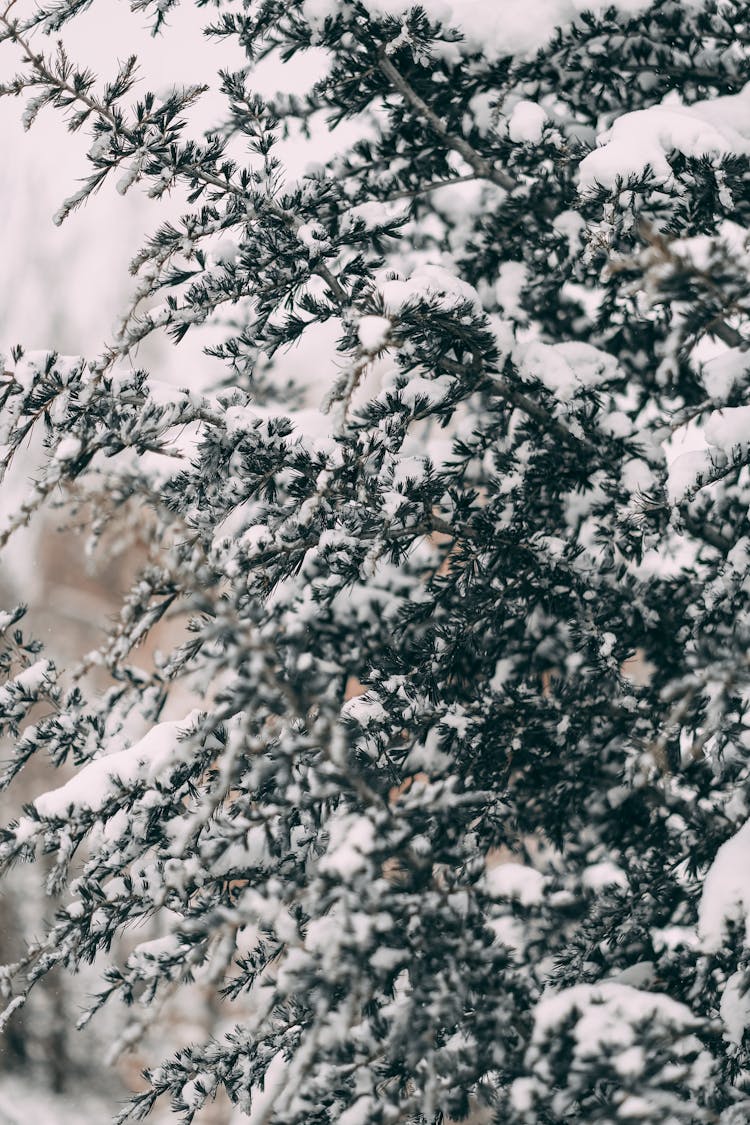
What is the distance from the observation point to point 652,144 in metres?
2.16

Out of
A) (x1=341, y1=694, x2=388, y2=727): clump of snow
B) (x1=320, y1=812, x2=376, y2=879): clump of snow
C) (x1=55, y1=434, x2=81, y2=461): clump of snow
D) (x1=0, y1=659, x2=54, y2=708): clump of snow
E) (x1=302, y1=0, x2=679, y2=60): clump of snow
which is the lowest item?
(x1=320, y1=812, x2=376, y2=879): clump of snow

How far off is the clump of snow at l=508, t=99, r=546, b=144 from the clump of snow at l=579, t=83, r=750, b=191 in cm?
35

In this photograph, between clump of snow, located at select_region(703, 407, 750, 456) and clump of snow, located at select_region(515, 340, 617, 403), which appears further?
clump of snow, located at select_region(515, 340, 617, 403)

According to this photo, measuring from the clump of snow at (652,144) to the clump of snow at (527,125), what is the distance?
0.35 metres

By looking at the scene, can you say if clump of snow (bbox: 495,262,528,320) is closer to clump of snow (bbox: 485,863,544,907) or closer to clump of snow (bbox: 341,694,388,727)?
Result: clump of snow (bbox: 341,694,388,727)

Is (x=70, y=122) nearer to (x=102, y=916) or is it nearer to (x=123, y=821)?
(x=123, y=821)

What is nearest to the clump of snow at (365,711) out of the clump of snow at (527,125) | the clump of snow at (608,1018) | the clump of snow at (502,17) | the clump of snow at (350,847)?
the clump of snow at (350,847)

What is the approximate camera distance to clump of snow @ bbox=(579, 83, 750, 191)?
7.00ft

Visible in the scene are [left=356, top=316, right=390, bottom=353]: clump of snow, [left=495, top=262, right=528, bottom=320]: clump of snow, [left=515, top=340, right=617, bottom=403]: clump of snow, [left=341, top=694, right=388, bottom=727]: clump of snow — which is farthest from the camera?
[left=495, top=262, right=528, bottom=320]: clump of snow

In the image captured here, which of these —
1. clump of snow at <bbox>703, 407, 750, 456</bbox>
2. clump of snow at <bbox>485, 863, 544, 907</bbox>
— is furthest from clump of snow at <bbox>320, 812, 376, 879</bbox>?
clump of snow at <bbox>703, 407, 750, 456</bbox>

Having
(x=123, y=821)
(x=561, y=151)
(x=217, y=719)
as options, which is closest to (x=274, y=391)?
(x=561, y=151)

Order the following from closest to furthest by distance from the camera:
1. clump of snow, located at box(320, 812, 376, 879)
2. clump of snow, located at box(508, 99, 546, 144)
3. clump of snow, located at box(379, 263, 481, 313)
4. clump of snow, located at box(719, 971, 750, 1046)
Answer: clump of snow, located at box(320, 812, 376, 879), clump of snow, located at box(719, 971, 750, 1046), clump of snow, located at box(379, 263, 481, 313), clump of snow, located at box(508, 99, 546, 144)

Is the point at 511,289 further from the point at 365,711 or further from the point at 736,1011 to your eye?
the point at 736,1011

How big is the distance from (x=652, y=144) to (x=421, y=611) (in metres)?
1.28
